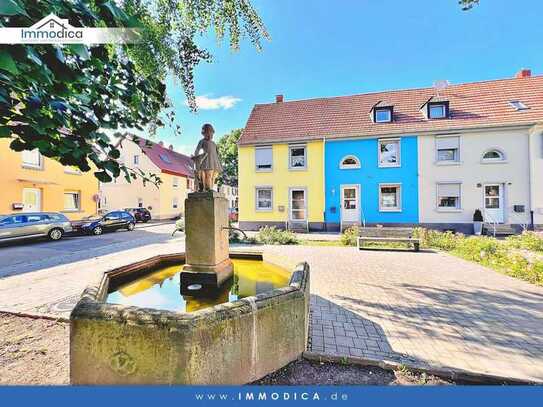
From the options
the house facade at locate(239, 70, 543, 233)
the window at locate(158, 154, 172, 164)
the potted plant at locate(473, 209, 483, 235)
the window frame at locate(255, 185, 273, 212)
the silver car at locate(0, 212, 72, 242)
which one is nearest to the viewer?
the silver car at locate(0, 212, 72, 242)

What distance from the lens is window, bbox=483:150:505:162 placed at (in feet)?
47.8

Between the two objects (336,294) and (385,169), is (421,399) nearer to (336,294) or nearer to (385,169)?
(336,294)

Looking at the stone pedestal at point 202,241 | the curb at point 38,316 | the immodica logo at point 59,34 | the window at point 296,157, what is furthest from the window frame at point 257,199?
the immodica logo at point 59,34

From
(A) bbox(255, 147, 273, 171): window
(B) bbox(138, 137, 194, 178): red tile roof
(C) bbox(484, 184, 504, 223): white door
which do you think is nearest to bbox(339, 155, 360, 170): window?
(A) bbox(255, 147, 273, 171): window

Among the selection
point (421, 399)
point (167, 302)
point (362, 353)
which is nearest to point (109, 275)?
point (167, 302)

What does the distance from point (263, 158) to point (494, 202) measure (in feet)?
46.3

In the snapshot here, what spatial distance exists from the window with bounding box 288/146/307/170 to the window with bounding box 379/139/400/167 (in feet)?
16.0

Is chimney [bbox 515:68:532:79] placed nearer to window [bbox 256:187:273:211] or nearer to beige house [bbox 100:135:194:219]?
window [bbox 256:187:273:211]

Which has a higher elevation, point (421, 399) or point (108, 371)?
point (108, 371)

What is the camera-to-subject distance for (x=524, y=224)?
14.0m

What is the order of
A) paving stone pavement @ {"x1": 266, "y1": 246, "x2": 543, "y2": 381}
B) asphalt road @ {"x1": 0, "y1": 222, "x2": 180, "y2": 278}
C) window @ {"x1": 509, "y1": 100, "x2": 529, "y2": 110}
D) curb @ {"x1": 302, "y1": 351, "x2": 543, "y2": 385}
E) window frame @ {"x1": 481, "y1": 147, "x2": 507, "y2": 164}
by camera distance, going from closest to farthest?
curb @ {"x1": 302, "y1": 351, "x2": 543, "y2": 385}, paving stone pavement @ {"x1": 266, "y1": 246, "x2": 543, "y2": 381}, asphalt road @ {"x1": 0, "y1": 222, "x2": 180, "y2": 278}, window frame @ {"x1": 481, "y1": 147, "x2": 507, "y2": 164}, window @ {"x1": 509, "y1": 100, "x2": 529, "y2": 110}

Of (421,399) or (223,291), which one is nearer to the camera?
(421,399)

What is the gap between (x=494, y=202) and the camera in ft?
48.1

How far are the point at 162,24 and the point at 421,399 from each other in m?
5.56
